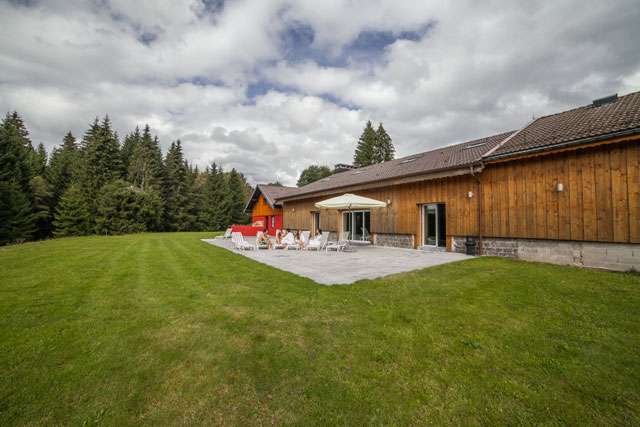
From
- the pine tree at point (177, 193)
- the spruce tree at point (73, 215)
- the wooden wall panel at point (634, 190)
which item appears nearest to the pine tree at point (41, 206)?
the spruce tree at point (73, 215)

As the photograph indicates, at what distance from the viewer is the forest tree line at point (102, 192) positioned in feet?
86.6

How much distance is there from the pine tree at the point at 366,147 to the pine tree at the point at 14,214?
141 feet

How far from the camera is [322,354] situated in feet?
10.1

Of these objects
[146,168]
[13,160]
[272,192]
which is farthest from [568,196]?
[146,168]

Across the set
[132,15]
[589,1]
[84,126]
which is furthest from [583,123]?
[84,126]

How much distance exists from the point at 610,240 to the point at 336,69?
1247 centimetres

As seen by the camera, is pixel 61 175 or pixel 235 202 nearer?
pixel 61 175

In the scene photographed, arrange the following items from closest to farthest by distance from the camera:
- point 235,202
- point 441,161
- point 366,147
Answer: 1. point 441,161
2. point 235,202
3. point 366,147

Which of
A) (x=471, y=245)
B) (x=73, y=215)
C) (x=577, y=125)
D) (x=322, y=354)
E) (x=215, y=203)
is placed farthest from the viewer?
(x=215, y=203)

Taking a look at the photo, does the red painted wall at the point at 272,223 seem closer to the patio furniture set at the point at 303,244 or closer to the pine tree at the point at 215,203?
the patio furniture set at the point at 303,244

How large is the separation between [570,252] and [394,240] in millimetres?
6441

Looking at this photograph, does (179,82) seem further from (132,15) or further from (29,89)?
(29,89)

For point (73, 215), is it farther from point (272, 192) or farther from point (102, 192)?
point (272, 192)

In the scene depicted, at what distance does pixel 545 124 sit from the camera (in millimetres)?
10703
